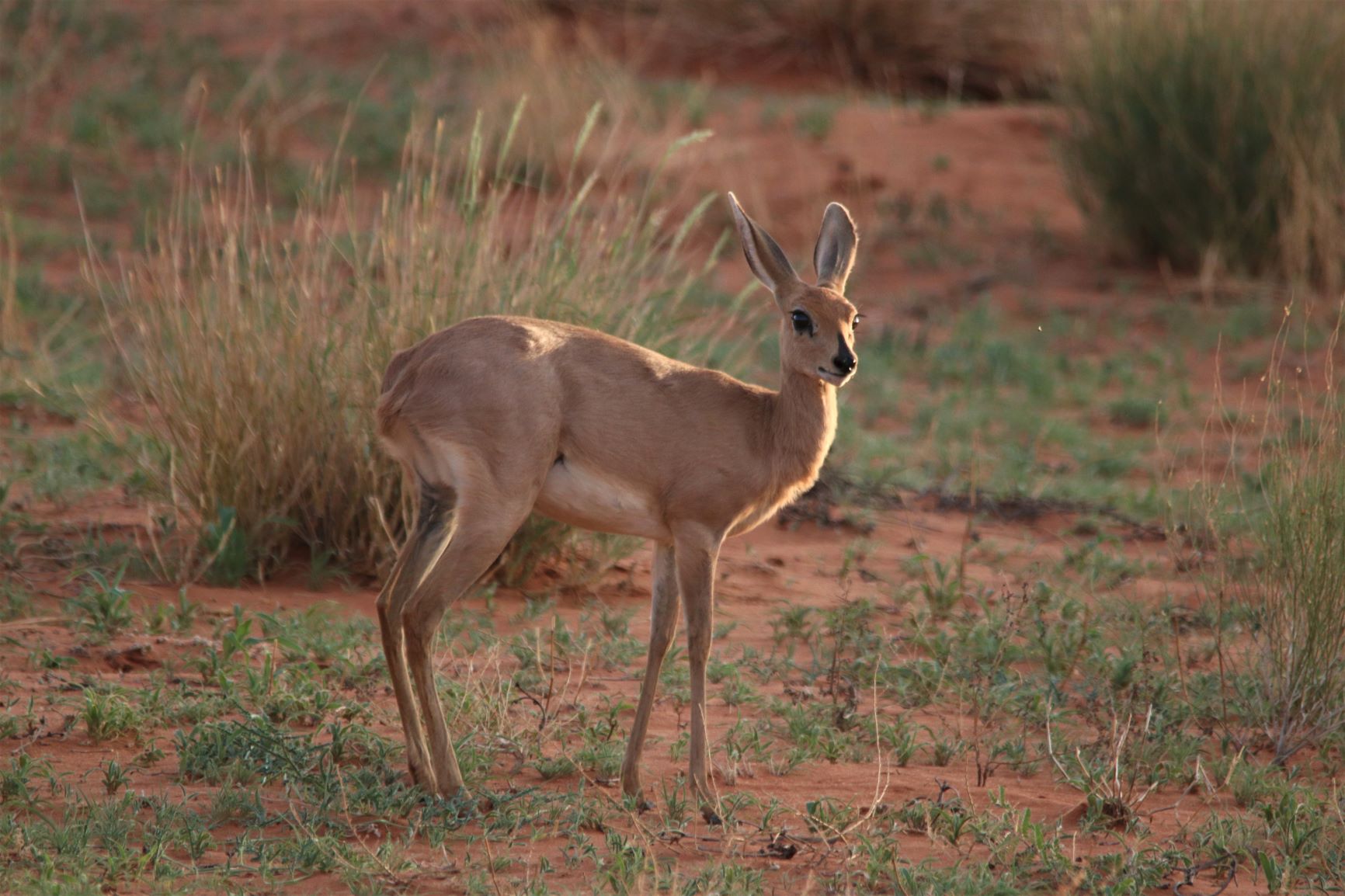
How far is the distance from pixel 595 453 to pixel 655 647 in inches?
25.3

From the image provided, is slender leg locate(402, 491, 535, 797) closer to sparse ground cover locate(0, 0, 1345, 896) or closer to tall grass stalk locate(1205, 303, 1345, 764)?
sparse ground cover locate(0, 0, 1345, 896)

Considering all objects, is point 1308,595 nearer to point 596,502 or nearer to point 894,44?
point 596,502

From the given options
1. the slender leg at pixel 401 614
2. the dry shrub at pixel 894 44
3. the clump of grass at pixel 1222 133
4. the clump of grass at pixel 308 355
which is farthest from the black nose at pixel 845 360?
the dry shrub at pixel 894 44

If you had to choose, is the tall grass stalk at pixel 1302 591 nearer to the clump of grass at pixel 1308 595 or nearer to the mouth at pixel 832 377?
the clump of grass at pixel 1308 595

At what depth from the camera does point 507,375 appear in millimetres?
4453

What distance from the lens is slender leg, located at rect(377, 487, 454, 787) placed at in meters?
4.51

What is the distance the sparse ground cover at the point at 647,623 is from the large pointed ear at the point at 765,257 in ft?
4.47

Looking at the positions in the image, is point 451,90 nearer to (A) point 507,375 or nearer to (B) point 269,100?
(B) point 269,100

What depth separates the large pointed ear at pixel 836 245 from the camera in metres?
5.25

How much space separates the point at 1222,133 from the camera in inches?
487

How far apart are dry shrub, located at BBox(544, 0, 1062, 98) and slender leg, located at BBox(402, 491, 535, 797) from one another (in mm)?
14523

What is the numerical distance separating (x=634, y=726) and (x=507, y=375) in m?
1.13

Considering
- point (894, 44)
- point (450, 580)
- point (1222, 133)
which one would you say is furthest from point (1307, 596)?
point (894, 44)

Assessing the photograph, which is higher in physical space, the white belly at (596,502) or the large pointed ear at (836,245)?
the large pointed ear at (836,245)
